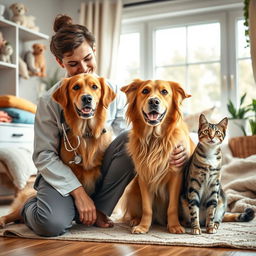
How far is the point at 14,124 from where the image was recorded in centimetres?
356

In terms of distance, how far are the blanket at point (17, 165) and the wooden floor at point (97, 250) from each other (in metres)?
1.43

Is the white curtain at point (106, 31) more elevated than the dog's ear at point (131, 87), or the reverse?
the white curtain at point (106, 31)

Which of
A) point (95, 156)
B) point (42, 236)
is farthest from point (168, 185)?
point (42, 236)

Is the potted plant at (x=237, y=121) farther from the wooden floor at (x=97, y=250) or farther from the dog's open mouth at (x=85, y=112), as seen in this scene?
the wooden floor at (x=97, y=250)

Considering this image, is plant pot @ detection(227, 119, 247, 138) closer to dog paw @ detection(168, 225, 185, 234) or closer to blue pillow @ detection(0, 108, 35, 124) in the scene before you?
blue pillow @ detection(0, 108, 35, 124)

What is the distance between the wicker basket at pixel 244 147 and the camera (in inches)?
138

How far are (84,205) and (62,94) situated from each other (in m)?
0.55

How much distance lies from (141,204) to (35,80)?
3.26 meters

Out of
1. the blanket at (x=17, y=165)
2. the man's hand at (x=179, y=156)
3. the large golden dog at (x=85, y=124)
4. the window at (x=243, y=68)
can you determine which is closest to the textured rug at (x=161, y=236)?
the large golden dog at (x=85, y=124)

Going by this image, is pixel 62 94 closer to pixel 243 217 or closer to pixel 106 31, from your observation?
pixel 243 217

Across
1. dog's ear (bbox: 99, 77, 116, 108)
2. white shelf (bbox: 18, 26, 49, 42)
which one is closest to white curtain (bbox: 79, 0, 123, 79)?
white shelf (bbox: 18, 26, 49, 42)

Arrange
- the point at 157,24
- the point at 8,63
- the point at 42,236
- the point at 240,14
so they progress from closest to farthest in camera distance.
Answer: the point at 42,236, the point at 8,63, the point at 240,14, the point at 157,24

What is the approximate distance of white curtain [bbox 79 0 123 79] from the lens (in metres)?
4.66

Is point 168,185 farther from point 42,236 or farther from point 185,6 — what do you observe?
point 185,6
